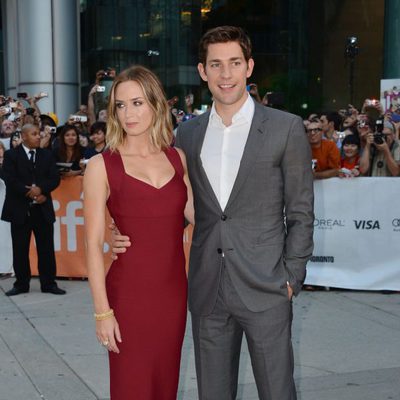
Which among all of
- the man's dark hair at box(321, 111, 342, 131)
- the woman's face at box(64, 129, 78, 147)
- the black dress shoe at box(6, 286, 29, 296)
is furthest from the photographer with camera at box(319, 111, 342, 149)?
the black dress shoe at box(6, 286, 29, 296)

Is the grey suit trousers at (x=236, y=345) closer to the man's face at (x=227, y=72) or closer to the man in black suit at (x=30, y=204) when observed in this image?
the man's face at (x=227, y=72)

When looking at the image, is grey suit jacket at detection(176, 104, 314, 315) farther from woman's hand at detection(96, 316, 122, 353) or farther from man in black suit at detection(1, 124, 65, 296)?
man in black suit at detection(1, 124, 65, 296)

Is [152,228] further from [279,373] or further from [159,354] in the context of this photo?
[279,373]

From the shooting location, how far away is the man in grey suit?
312cm

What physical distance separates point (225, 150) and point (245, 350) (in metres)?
2.78

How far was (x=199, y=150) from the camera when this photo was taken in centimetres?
324

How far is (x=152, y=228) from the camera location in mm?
3090

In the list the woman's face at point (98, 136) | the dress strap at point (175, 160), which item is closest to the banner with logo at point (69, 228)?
the woman's face at point (98, 136)

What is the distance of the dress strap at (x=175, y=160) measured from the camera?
3.21 meters

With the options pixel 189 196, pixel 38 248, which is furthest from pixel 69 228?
pixel 189 196

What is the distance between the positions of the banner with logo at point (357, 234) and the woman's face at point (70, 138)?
3.05 metres

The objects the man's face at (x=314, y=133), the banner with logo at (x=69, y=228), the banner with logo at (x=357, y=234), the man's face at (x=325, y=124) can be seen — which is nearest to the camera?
the banner with logo at (x=357, y=234)

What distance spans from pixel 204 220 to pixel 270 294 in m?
0.46

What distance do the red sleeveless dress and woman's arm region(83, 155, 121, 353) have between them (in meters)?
0.07
